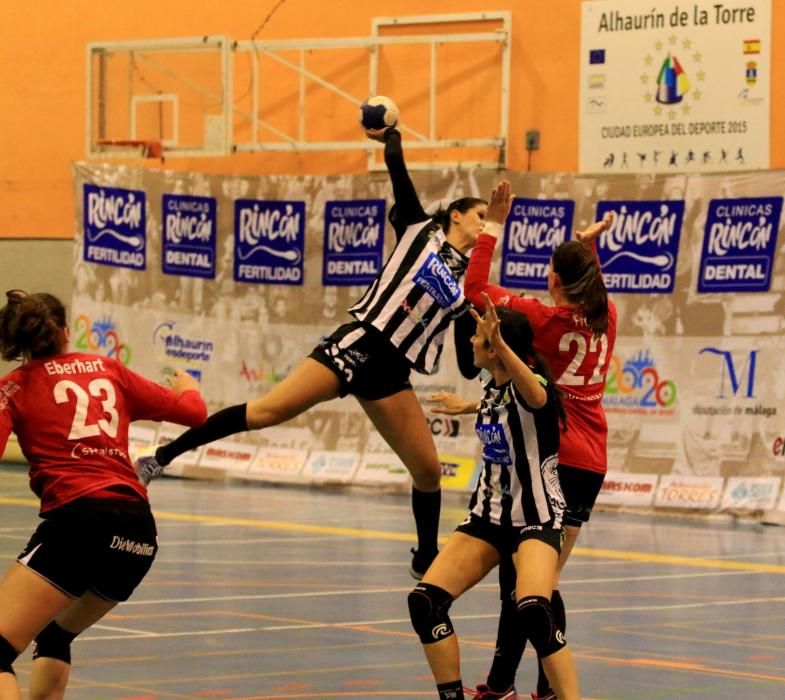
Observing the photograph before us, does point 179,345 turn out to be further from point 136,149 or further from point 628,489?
point 628,489

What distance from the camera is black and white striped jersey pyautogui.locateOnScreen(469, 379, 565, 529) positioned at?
23.2 feet

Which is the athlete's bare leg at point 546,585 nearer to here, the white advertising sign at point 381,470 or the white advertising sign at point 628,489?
the white advertising sign at point 628,489

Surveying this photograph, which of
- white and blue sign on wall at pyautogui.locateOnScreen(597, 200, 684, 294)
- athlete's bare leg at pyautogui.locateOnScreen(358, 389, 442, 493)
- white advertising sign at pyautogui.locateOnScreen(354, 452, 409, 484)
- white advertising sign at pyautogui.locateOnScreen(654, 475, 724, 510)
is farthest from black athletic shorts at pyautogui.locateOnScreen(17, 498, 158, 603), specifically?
white advertising sign at pyautogui.locateOnScreen(354, 452, 409, 484)

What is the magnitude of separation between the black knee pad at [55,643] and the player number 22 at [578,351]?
2490 mm

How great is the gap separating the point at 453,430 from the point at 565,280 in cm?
1181

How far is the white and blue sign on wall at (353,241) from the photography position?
20109 millimetres

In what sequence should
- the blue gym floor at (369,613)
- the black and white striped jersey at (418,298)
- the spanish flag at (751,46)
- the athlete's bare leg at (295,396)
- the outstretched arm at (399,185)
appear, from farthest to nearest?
the spanish flag at (751,46), the black and white striped jersey at (418,298), the outstretched arm at (399,185), the athlete's bare leg at (295,396), the blue gym floor at (369,613)

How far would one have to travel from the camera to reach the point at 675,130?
1898 cm

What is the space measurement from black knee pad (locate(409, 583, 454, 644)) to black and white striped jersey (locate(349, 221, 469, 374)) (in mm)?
2070

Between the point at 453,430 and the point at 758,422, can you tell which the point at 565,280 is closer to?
the point at 758,422

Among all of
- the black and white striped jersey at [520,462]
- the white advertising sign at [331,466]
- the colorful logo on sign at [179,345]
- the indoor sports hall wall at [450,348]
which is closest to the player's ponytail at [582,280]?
the black and white striped jersey at [520,462]

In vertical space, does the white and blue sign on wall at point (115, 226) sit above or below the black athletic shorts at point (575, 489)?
above

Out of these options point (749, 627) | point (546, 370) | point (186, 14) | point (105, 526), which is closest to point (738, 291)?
point (749, 627)

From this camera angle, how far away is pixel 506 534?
7109 millimetres
